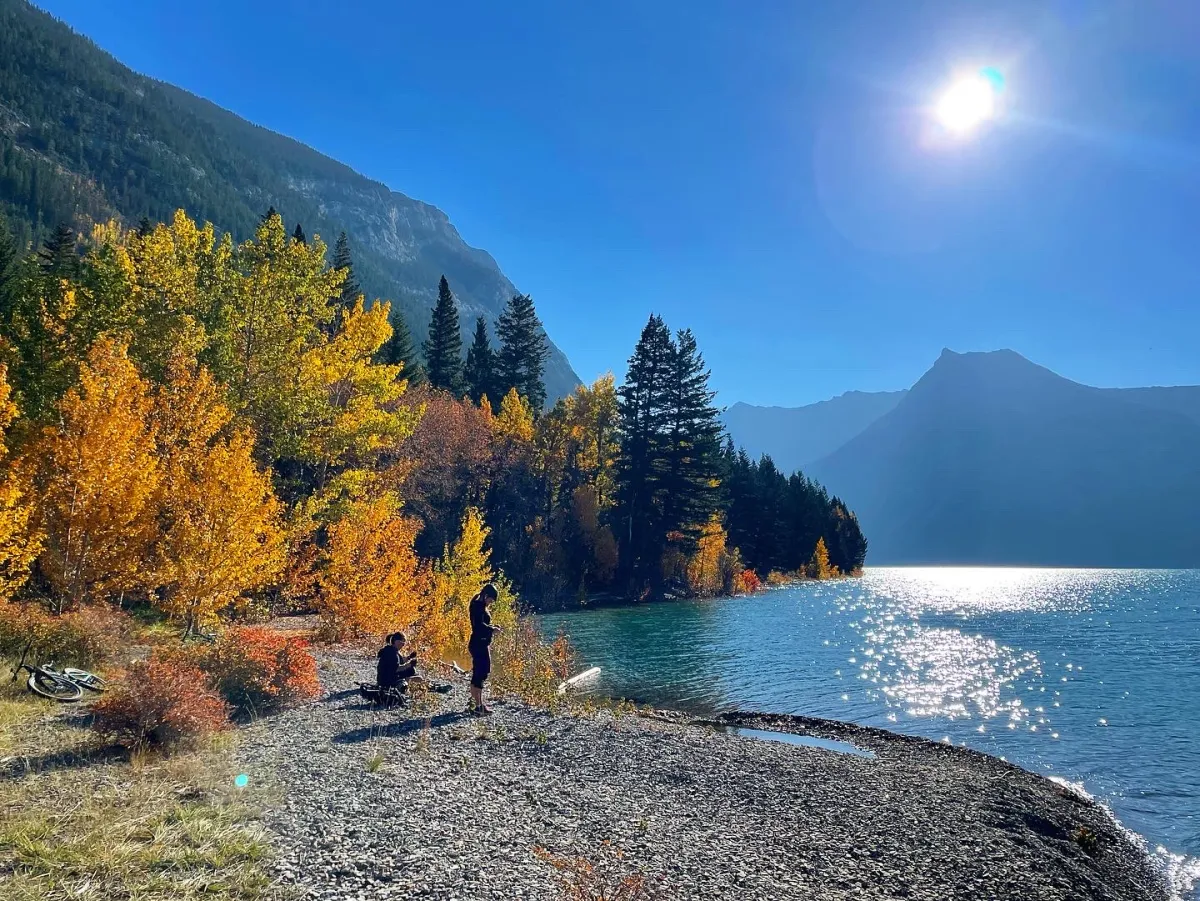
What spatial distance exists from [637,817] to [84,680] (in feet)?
37.6

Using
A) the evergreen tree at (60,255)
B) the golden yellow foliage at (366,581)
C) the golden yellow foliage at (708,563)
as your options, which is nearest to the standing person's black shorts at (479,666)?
the golden yellow foliage at (366,581)

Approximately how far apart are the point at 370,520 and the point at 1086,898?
23.4m

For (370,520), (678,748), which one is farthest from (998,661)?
(370,520)

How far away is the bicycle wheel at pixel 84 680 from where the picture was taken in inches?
512

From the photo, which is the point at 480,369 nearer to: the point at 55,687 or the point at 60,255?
Answer: the point at 60,255

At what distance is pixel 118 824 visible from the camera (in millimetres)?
7473

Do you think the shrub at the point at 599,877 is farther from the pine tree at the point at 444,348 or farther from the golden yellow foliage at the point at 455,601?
the pine tree at the point at 444,348

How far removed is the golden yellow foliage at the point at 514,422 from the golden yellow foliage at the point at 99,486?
3864 centimetres

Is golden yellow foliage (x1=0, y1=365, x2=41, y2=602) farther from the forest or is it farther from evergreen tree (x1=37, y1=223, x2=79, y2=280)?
evergreen tree (x1=37, y1=223, x2=79, y2=280)

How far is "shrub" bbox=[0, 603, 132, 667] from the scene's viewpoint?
14.6 meters

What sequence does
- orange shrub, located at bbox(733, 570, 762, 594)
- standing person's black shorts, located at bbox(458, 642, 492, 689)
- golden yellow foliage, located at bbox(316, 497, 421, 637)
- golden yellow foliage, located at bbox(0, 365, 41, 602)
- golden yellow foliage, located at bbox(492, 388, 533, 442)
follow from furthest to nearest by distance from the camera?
orange shrub, located at bbox(733, 570, 762, 594), golden yellow foliage, located at bbox(492, 388, 533, 442), golden yellow foliage, located at bbox(316, 497, 421, 637), standing person's black shorts, located at bbox(458, 642, 492, 689), golden yellow foliage, located at bbox(0, 365, 41, 602)

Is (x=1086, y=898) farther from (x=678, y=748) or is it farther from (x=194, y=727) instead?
(x=194, y=727)

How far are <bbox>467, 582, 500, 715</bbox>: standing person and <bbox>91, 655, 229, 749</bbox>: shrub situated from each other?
20.3 feet

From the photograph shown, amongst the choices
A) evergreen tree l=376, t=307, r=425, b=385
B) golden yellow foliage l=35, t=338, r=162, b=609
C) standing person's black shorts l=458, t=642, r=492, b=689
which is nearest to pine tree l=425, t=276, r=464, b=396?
evergreen tree l=376, t=307, r=425, b=385
